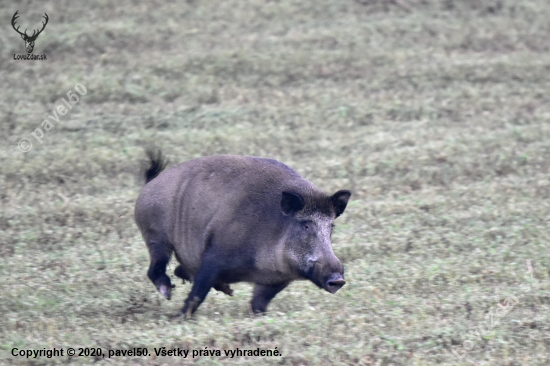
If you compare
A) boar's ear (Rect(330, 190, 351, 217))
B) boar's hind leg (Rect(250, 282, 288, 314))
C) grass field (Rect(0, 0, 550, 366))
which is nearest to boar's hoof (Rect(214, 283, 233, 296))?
grass field (Rect(0, 0, 550, 366))

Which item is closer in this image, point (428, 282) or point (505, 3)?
point (428, 282)

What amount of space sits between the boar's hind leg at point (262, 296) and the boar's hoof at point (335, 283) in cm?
86

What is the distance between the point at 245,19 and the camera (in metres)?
16.9

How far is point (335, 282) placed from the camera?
222 inches

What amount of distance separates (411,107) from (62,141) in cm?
642

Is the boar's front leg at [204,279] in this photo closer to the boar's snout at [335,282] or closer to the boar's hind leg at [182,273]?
the boar's hind leg at [182,273]

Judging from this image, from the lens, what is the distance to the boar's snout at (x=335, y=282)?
562 cm

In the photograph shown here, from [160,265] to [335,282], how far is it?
184 centimetres

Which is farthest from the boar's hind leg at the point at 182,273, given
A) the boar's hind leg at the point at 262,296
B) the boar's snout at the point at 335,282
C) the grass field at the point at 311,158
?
the boar's snout at the point at 335,282

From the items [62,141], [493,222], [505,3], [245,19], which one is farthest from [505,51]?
[62,141]

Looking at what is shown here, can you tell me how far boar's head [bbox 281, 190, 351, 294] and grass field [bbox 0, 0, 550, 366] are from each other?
0.54m

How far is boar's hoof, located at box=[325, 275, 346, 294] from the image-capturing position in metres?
5.62

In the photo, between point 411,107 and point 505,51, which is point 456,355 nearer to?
point 411,107

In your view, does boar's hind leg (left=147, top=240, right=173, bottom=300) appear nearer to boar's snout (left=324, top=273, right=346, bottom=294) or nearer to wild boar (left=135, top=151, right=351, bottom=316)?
wild boar (left=135, top=151, right=351, bottom=316)
